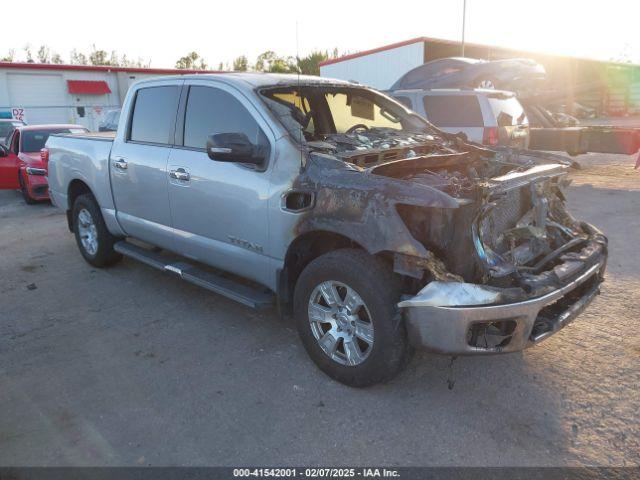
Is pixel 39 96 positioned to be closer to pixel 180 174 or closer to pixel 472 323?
pixel 180 174

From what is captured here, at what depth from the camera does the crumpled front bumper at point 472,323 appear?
2717 mm

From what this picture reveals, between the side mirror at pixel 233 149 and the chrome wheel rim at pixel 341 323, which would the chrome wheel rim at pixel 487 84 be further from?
the chrome wheel rim at pixel 341 323

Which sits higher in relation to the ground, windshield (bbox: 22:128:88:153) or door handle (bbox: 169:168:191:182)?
door handle (bbox: 169:168:191:182)

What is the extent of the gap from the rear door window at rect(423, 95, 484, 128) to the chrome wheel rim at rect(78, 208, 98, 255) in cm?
588

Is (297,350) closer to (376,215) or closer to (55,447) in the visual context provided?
(376,215)

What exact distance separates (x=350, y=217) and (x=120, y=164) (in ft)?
9.26

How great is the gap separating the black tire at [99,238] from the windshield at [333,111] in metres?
2.66

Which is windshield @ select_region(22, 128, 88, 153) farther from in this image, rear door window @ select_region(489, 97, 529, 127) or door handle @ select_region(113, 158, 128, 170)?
rear door window @ select_region(489, 97, 529, 127)

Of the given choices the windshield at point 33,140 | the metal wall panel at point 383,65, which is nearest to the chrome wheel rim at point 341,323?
the windshield at point 33,140

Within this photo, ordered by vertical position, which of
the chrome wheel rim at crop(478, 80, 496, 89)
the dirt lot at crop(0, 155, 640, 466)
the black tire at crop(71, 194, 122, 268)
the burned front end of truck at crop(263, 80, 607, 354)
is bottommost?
the dirt lot at crop(0, 155, 640, 466)

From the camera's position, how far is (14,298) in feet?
16.3

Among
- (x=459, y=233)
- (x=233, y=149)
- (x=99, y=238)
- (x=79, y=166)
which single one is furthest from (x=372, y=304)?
(x=79, y=166)

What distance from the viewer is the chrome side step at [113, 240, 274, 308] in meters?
3.66

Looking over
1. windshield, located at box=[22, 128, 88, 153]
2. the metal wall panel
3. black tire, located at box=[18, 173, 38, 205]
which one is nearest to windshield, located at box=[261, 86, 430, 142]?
black tire, located at box=[18, 173, 38, 205]
